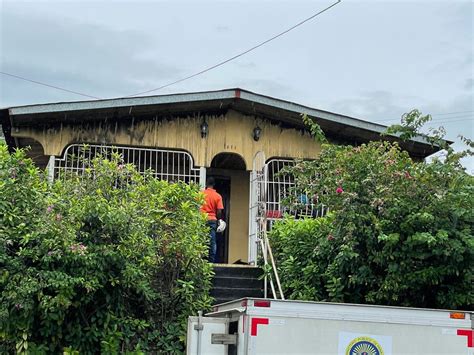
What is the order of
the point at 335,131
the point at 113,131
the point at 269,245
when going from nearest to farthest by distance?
the point at 269,245
the point at 113,131
the point at 335,131

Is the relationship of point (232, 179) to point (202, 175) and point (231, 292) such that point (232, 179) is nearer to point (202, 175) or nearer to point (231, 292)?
point (202, 175)

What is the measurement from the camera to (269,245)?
1070 centimetres

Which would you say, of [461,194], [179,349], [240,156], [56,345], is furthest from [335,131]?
[56,345]

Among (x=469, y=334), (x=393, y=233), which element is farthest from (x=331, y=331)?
(x=393, y=233)

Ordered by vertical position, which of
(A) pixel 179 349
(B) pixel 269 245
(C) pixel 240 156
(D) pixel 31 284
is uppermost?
(C) pixel 240 156

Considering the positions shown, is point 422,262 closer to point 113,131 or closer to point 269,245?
point 269,245

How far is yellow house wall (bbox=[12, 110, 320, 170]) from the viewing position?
12.2 metres

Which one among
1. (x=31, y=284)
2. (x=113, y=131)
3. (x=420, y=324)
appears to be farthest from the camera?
(x=113, y=131)

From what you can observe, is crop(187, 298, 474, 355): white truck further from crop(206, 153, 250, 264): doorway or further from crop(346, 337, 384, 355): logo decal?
crop(206, 153, 250, 264): doorway

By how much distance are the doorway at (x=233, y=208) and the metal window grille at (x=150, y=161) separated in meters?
1.34

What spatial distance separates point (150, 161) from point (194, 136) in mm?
990

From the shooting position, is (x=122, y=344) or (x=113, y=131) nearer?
(x=122, y=344)

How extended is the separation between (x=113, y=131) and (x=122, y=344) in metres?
5.11

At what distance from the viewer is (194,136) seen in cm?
1277
